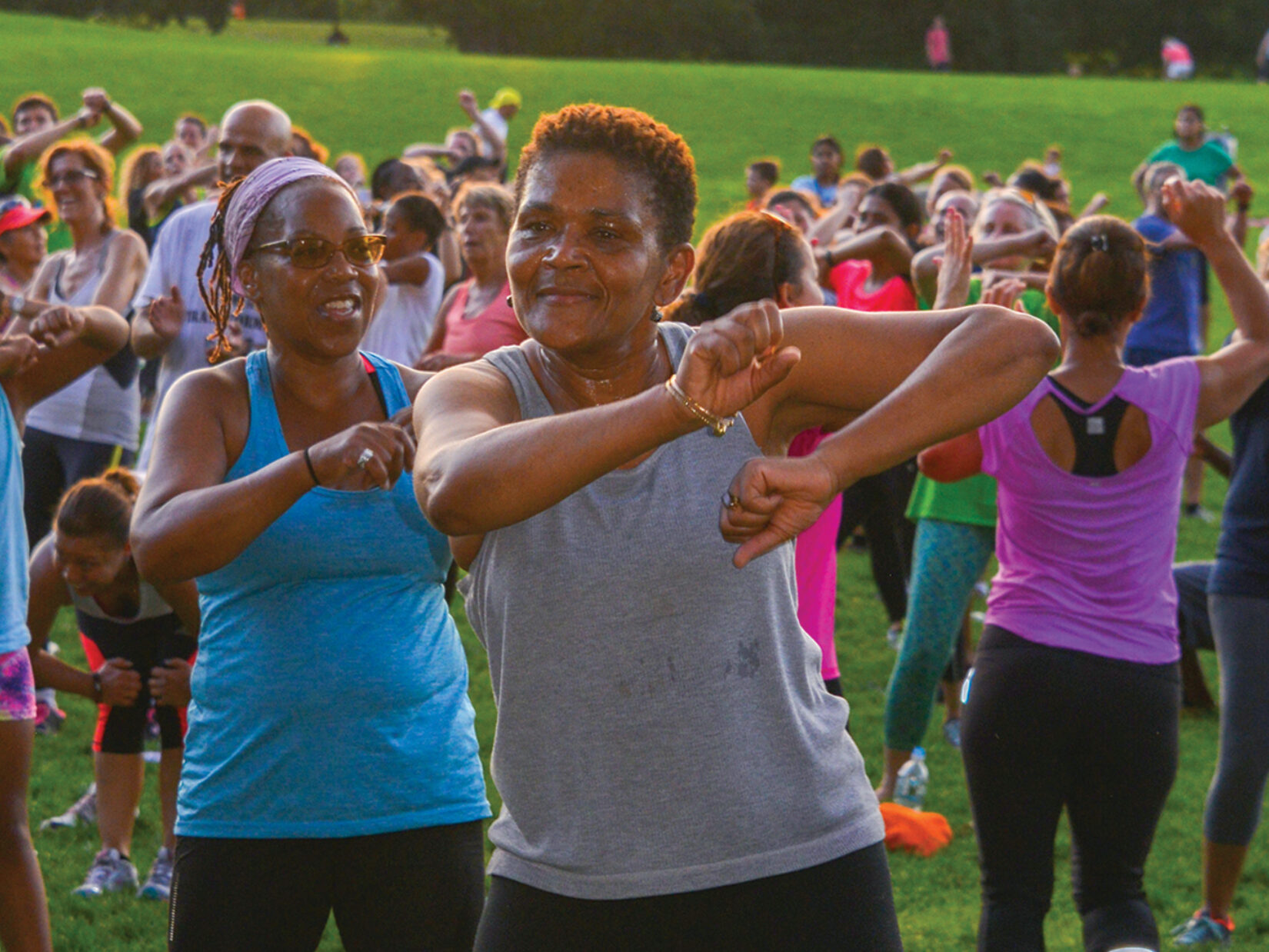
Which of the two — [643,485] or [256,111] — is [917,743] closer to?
[256,111]

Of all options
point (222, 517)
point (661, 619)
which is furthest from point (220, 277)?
point (661, 619)

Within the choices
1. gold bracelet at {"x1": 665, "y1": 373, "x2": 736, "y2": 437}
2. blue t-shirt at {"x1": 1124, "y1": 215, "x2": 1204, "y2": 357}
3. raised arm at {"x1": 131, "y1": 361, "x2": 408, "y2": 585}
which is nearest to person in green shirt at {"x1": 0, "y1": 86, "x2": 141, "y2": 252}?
raised arm at {"x1": 131, "y1": 361, "x2": 408, "y2": 585}

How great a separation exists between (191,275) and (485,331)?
1347 millimetres

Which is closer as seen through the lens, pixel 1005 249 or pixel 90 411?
pixel 1005 249

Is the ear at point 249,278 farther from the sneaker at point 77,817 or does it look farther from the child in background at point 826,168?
the child in background at point 826,168

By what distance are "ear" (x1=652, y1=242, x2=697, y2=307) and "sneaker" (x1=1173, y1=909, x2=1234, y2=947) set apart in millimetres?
3604

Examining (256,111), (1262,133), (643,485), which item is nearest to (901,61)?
(1262,133)

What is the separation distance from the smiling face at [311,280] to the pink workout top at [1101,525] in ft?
5.75

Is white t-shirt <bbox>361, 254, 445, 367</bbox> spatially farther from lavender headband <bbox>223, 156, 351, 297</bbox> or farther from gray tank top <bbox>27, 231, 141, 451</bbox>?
lavender headband <bbox>223, 156, 351, 297</bbox>

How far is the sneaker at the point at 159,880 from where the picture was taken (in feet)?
17.3

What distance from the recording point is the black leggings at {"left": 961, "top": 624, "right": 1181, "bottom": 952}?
3725mm

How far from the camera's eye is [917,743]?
20.1 ft

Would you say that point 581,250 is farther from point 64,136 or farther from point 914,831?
point 64,136

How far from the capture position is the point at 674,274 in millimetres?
2430
